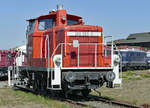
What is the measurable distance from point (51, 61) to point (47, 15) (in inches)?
96.5

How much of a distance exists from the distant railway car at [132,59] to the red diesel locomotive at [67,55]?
23.7 metres

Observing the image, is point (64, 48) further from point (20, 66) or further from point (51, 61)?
point (20, 66)

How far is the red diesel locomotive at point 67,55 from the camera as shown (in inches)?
393

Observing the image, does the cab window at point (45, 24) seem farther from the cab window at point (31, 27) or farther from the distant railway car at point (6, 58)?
the distant railway car at point (6, 58)

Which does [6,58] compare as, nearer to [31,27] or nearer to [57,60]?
[31,27]

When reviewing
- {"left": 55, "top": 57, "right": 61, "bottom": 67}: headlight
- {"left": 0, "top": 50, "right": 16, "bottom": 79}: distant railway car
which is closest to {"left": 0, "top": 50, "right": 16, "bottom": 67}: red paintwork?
{"left": 0, "top": 50, "right": 16, "bottom": 79}: distant railway car

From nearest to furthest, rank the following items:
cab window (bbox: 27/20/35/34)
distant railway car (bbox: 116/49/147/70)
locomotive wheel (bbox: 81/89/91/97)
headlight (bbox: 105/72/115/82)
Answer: headlight (bbox: 105/72/115/82) → locomotive wheel (bbox: 81/89/91/97) → cab window (bbox: 27/20/35/34) → distant railway car (bbox: 116/49/147/70)

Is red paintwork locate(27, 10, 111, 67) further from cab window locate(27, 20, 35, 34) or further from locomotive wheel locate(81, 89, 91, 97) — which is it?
locomotive wheel locate(81, 89, 91, 97)

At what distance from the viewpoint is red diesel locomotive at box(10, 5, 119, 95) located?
9984 millimetres

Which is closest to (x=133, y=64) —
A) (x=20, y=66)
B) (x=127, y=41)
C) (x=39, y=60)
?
(x=20, y=66)

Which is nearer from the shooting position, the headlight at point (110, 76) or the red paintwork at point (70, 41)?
the headlight at point (110, 76)

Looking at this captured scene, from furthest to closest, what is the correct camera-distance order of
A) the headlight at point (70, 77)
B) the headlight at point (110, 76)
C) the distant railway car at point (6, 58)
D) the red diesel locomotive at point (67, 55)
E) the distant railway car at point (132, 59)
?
the distant railway car at point (132, 59) → the distant railway car at point (6, 58) → the headlight at point (110, 76) → the red diesel locomotive at point (67, 55) → the headlight at point (70, 77)

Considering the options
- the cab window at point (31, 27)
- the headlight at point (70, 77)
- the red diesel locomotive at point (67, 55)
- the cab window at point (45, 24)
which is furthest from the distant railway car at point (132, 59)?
the headlight at point (70, 77)

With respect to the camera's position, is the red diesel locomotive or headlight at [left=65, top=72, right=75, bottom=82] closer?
headlight at [left=65, top=72, right=75, bottom=82]
